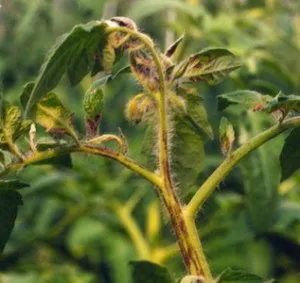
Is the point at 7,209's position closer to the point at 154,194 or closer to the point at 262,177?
the point at 262,177

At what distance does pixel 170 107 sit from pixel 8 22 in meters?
→ 1.78

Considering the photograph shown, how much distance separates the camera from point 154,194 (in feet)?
6.86

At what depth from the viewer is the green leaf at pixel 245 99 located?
923mm

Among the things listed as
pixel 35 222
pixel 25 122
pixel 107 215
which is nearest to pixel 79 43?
pixel 25 122

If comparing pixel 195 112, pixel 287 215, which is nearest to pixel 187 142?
pixel 195 112

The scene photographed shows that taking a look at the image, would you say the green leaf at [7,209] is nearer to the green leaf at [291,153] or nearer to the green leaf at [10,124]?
the green leaf at [10,124]

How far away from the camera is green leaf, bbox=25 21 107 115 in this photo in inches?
32.3

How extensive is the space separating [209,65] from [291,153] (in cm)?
12

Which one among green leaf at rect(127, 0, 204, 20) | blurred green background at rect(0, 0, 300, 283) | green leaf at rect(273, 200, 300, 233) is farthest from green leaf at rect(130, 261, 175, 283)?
green leaf at rect(127, 0, 204, 20)

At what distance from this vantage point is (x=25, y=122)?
880 millimetres

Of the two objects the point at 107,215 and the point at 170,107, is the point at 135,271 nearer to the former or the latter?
the point at 170,107

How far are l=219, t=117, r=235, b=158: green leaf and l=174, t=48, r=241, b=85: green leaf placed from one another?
0.05m

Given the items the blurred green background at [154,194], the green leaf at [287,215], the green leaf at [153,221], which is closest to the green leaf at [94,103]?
the blurred green background at [154,194]

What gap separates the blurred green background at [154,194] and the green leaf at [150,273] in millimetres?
555
